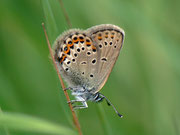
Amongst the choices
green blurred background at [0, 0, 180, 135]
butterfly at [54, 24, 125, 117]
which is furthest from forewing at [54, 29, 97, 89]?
green blurred background at [0, 0, 180, 135]

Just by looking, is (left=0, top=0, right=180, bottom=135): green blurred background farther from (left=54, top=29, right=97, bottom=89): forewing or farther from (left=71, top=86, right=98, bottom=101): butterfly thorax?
(left=54, top=29, right=97, bottom=89): forewing

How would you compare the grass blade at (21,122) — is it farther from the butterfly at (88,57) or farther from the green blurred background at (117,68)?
the green blurred background at (117,68)

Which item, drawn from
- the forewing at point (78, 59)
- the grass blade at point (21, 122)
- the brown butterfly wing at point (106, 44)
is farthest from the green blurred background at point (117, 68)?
the grass blade at point (21, 122)

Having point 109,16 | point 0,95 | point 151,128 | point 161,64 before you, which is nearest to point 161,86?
point 161,64

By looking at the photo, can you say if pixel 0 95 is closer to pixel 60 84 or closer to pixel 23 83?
pixel 60 84

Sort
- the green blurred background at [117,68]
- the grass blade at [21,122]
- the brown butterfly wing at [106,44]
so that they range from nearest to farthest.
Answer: the grass blade at [21,122]
the brown butterfly wing at [106,44]
the green blurred background at [117,68]

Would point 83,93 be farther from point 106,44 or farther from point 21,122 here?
point 21,122

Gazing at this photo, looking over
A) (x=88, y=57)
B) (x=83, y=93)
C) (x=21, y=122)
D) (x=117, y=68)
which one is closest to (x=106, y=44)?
(x=88, y=57)
